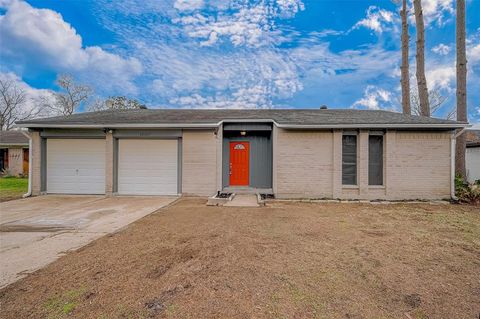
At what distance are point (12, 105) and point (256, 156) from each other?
38.9m

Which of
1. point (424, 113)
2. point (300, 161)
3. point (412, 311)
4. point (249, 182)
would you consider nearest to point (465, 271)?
point (412, 311)

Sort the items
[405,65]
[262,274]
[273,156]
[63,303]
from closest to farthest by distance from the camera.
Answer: [63,303], [262,274], [273,156], [405,65]

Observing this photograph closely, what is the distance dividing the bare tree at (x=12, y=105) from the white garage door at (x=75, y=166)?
27979 mm

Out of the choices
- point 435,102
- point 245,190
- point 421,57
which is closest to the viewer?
point 245,190

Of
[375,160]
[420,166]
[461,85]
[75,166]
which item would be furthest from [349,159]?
[75,166]

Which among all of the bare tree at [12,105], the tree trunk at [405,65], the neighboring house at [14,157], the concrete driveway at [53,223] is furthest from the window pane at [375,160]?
the bare tree at [12,105]

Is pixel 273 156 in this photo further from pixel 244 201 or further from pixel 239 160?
pixel 244 201

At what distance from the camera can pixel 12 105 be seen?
29.7 meters

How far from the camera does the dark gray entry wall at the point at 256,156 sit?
10109 millimetres

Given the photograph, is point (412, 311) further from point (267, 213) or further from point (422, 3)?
point (422, 3)

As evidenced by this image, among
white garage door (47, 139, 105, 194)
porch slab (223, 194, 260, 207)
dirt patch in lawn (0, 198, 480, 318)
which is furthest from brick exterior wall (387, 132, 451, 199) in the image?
white garage door (47, 139, 105, 194)

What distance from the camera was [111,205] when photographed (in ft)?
24.0

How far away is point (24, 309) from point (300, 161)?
7917mm

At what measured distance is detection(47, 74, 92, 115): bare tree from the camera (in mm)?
26375
